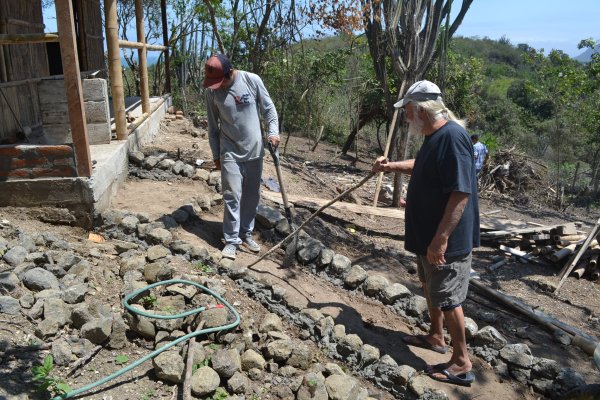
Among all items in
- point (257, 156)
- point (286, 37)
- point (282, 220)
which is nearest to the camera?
point (257, 156)

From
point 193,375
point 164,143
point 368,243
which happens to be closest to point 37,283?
point 193,375

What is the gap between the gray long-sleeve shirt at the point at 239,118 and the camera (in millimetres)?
4500

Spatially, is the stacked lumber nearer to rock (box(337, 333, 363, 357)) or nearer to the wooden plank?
the wooden plank

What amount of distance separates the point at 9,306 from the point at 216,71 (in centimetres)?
235

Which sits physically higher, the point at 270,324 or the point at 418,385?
the point at 270,324

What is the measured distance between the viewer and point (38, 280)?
11.0ft

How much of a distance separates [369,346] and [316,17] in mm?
8952

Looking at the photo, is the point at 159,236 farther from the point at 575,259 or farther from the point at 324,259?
the point at 575,259

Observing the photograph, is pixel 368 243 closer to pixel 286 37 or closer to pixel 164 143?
pixel 164 143

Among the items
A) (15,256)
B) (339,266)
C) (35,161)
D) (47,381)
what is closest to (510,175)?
(339,266)

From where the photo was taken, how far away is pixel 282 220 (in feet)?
18.3

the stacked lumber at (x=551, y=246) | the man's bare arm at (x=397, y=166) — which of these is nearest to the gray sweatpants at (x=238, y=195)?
the man's bare arm at (x=397, y=166)

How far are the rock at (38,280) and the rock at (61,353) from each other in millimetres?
620

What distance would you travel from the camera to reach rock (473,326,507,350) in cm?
405
